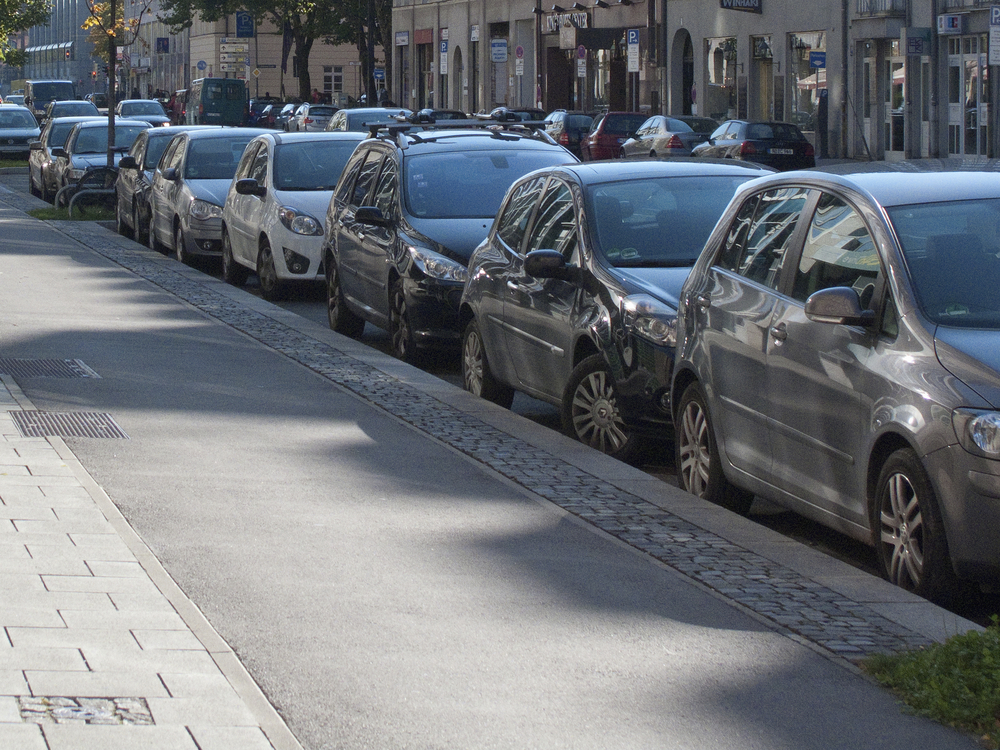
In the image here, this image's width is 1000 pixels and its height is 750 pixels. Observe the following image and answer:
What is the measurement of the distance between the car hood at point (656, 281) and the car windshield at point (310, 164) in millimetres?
7880

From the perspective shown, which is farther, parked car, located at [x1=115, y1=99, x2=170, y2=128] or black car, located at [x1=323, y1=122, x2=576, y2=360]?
parked car, located at [x1=115, y1=99, x2=170, y2=128]

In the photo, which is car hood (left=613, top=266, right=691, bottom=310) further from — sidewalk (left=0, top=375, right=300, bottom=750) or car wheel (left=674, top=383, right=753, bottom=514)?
sidewalk (left=0, top=375, right=300, bottom=750)

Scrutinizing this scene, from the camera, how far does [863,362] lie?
614cm

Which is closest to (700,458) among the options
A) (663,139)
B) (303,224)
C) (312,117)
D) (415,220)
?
(415,220)

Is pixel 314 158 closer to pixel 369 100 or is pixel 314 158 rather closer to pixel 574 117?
pixel 574 117

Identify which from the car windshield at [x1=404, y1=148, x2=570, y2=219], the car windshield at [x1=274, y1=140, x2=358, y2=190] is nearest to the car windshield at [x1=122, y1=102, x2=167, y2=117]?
the car windshield at [x1=274, y1=140, x2=358, y2=190]

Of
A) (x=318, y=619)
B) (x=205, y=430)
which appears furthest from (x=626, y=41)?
(x=318, y=619)

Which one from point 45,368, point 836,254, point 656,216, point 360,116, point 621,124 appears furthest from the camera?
point 621,124

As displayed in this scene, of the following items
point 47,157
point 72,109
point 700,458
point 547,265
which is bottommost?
point 700,458

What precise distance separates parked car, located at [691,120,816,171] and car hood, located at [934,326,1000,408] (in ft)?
98.9

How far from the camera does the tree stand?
69925mm

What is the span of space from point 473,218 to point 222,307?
10.6ft

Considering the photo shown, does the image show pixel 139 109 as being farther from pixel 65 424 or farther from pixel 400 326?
pixel 65 424

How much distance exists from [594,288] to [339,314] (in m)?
5.28
